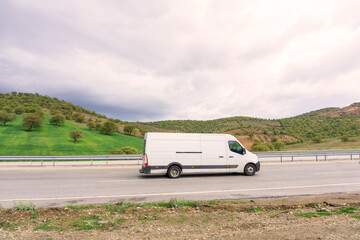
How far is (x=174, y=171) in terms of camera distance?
1190 centimetres

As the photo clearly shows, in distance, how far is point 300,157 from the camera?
934 inches

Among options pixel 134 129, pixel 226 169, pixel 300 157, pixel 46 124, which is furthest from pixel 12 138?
pixel 300 157

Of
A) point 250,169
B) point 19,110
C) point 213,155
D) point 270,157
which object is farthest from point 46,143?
point 250,169

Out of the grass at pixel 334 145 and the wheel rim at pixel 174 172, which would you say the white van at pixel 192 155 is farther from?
the grass at pixel 334 145

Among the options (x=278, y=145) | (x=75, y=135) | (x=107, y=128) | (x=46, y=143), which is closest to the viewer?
(x=278, y=145)

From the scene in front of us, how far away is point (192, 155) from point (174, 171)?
134 cm

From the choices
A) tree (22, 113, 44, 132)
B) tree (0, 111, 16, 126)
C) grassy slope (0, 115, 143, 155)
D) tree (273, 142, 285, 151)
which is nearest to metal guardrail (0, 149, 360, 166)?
tree (273, 142, 285, 151)

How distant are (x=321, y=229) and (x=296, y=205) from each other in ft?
6.40

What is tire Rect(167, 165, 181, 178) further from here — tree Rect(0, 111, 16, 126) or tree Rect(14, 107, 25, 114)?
tree Rect(14, 107, 25, 114)

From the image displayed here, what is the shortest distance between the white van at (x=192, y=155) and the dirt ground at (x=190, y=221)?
5.61m

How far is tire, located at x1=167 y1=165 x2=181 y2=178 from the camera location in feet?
38.6

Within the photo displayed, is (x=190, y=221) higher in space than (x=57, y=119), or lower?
lower

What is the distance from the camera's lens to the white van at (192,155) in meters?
11.8

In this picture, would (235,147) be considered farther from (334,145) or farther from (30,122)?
(30,122)
